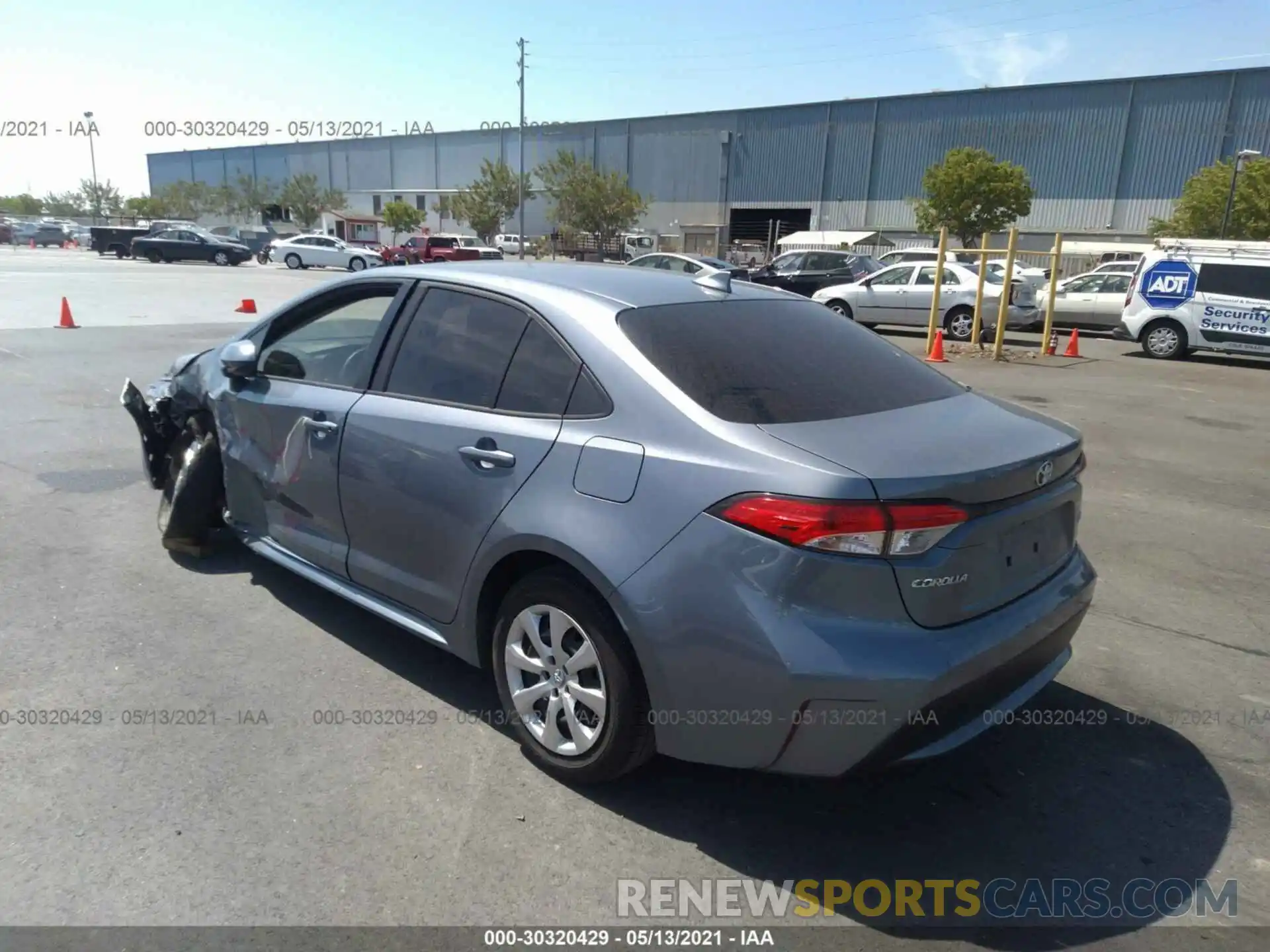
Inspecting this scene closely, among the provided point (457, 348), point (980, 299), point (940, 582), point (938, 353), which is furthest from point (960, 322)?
point (940, 582)

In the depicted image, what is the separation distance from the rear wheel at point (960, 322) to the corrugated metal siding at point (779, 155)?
130 feet

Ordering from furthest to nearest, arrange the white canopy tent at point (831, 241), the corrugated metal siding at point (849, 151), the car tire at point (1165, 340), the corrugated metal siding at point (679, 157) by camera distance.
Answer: the corrugated metal siding at point (679, 157)
the corrugated metal siding at point (849, 151)
the white canopy tent at point (831, 241)
the car tire at point (1165, 340)

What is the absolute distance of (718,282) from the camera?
368 cm

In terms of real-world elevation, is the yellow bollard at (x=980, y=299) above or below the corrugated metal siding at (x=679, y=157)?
below

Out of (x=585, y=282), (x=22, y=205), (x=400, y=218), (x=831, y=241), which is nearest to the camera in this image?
(x=585, y=282)

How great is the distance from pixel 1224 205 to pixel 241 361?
4142 cm

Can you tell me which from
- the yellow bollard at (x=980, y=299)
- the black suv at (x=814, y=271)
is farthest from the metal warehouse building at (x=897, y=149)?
the yellow bollard at (x=980, y=299)

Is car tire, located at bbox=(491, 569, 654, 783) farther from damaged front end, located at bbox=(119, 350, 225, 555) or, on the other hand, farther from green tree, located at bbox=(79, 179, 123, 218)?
green tree, located at bbox=(79, 179, 123, 218)

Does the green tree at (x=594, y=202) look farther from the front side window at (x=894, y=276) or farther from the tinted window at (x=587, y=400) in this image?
the tinted window at (x=587, y=400)

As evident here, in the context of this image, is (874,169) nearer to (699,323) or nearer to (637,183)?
(637,183)

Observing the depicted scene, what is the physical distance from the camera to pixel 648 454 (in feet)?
8.98

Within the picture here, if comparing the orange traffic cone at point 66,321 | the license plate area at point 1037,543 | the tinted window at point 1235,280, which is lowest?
the orange traffic cone at point 66,321

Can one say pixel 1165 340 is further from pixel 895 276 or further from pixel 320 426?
pixel 320 426

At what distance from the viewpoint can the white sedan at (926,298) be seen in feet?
61.1
